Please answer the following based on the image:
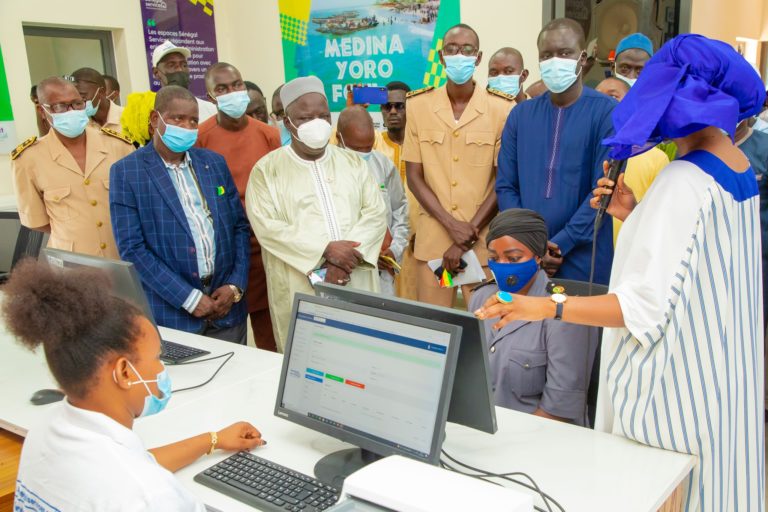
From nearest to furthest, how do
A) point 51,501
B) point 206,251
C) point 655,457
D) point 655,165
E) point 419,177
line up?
point 51,501 < point 655,457 < point 655,165 < point 206,251 < point 419,177

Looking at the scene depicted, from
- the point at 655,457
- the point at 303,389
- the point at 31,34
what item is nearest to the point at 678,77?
the point at 655,457

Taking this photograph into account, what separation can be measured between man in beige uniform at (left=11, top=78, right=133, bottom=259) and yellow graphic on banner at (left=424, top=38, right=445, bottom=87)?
343cm

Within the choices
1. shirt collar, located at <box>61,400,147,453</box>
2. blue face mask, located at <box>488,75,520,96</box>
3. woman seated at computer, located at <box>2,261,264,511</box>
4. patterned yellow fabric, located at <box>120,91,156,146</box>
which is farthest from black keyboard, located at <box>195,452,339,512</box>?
blue face mask, located at <box>488,75,520,96</box>

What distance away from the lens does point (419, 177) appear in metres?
3.21

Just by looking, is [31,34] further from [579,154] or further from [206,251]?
[579,154]

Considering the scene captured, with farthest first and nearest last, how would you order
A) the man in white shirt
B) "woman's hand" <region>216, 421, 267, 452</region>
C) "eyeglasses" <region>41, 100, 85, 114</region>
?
the man in white shirt
"eyeglasses" <region>41, 100, 85, 114</region>
"woman's hand" <region>216, 421, 267, 452</region>

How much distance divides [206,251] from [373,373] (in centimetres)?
145

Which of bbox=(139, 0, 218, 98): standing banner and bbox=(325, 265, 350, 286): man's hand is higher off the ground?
bbox=(139, 0, 218, 98): standing banner

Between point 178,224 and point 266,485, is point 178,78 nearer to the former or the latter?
point 178,224

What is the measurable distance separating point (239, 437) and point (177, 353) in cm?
Answer: 76

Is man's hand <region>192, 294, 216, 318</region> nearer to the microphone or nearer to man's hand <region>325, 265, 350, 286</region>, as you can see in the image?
man's hand <region>325, 265, 350, 286</region>

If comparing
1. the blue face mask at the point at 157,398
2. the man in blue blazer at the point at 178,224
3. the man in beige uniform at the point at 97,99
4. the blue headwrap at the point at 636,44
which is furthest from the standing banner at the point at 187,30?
the blue face mask at the point at 157,398

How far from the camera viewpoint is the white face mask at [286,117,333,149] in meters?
2.72

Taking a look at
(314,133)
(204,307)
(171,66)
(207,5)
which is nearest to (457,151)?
(314,133)
